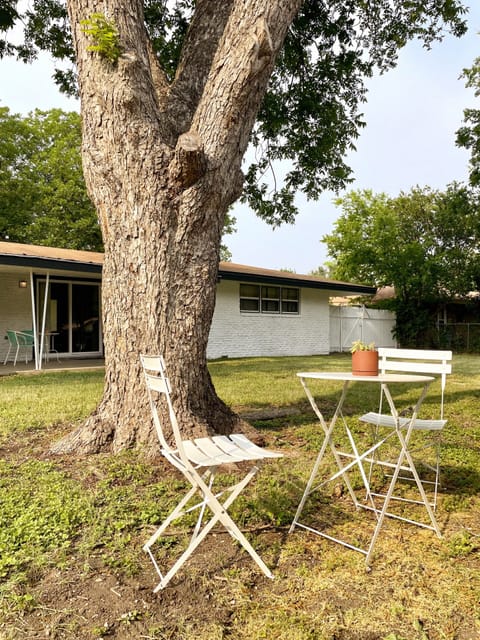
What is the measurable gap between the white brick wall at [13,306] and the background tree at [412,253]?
14863 mm

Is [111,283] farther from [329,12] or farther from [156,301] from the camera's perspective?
[329,12]

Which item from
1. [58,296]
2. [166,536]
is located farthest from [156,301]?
[58,296]

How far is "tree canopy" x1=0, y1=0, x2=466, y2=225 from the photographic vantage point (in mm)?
8672

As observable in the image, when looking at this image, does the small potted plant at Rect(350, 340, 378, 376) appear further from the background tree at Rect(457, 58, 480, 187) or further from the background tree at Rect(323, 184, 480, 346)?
the background tree at Rect(323, 184, 480, 346)

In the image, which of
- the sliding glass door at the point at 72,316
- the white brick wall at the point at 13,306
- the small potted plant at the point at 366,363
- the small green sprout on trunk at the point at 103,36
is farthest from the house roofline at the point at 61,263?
the small potted plant at the point at 366,363

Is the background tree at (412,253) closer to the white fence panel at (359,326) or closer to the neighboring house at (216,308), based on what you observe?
the white fence panel at (359,326)

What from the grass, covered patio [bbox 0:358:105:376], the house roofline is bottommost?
the grass

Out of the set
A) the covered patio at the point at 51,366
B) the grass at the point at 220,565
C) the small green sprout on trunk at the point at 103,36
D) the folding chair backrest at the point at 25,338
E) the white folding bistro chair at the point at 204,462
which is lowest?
the grass at the point at 220,565

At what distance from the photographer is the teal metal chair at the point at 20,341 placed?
11.9 meters

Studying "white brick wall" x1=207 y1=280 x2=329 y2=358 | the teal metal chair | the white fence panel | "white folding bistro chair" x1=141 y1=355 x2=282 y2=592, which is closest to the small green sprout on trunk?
"white folding bistro chair" x1=141 y1=355 x2=282 y2=592

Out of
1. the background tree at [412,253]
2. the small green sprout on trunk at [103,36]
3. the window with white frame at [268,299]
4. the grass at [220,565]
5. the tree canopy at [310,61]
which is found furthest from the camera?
the background tree at [412,253]

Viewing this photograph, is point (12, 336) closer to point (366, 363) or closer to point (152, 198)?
point (152, 198)

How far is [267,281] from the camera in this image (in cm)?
1562

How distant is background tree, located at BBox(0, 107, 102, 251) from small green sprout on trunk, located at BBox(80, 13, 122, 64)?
23.2 m
